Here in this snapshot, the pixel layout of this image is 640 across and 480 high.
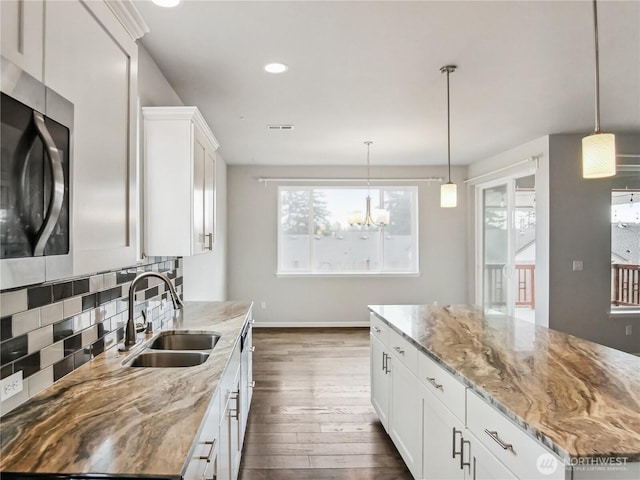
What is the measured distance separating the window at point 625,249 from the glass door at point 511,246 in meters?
0.90

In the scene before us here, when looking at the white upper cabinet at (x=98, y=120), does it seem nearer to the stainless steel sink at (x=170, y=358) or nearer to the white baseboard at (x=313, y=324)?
the stainless steel sink at (x=170, y=358)

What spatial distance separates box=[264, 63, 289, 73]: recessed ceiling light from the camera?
110 inches

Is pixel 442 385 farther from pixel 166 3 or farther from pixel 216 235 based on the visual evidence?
pixel 216 235

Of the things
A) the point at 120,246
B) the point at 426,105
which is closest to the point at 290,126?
the point at 426,105

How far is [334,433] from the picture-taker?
2.97 m

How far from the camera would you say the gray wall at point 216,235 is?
255 cm

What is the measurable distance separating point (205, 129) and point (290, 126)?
5.36 ft

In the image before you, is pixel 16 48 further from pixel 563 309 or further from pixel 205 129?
pixel 563 309

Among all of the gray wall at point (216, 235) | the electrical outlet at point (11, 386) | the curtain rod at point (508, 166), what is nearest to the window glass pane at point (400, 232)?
the curtain rod at point (508, 166)

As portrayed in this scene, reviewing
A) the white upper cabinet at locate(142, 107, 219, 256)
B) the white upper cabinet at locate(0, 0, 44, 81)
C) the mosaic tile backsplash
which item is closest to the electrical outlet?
the mosaic tile backsplash

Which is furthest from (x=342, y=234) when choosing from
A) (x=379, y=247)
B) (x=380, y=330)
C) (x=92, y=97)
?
(x=92, y=97)

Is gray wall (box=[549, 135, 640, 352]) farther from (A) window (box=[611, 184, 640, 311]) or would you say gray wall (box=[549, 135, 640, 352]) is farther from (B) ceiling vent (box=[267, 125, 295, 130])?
(B) ceiling vent (box=[267, 125, 295, 130])

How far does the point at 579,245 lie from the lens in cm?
480

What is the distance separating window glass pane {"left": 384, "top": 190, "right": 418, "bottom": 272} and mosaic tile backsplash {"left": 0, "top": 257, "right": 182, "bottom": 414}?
16.4 feet
